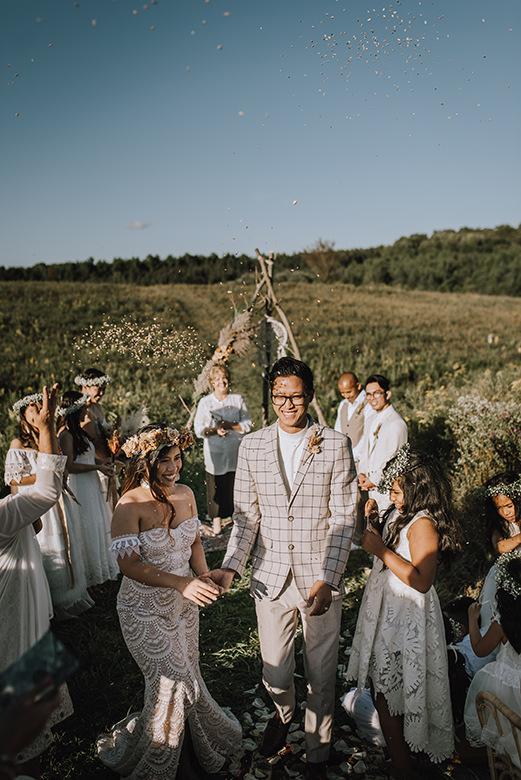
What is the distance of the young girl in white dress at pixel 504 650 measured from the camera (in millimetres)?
2168

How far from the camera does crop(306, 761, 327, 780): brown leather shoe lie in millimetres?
2715

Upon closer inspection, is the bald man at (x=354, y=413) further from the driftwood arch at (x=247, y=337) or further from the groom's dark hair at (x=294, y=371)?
the groom's dark hair at (x=294, y=371)

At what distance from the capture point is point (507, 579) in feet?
7.07

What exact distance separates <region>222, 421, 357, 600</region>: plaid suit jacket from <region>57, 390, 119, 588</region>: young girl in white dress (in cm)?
232

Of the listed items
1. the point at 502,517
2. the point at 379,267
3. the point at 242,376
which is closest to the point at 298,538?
the point at 502,517

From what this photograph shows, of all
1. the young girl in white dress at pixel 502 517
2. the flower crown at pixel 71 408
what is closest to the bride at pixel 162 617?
the young girl in white dress at pixel 502 517

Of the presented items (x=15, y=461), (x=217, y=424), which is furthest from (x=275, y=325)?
(x=15, y=461)

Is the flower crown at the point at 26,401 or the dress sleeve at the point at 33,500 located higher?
the flower crown at the point at 26,401

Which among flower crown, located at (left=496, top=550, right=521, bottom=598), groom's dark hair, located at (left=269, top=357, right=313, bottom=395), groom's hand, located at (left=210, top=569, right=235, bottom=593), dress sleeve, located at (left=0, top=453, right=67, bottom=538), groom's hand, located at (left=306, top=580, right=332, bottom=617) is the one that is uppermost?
groom's dark hair, located at (left=269, top=357, right=313, bottom=395)

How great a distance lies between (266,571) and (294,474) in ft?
1.94

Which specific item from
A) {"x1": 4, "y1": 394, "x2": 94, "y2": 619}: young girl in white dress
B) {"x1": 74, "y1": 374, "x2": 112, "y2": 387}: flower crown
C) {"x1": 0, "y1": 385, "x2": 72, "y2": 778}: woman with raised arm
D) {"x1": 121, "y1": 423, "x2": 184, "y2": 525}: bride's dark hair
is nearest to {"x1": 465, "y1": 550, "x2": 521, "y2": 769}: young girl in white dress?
{"x1": 121, "y1": 423, "x2": 184, "y2": 525}: bride's dark hair

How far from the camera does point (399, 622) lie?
2604 millimetres

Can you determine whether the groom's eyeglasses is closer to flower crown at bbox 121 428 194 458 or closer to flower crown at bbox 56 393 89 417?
flower crown at bbox 121 428 194 458

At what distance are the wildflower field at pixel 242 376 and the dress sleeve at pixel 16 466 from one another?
163cm
